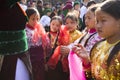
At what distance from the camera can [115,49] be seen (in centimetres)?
224

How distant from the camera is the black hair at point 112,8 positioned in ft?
7.57

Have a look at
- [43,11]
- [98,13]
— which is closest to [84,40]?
[98,13]

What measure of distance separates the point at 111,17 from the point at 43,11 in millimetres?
8196

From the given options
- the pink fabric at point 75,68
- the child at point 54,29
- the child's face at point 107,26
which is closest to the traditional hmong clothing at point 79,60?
the pink fabric at point 75,68

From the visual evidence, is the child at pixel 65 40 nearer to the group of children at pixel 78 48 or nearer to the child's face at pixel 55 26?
the group of children at pixel 78 48

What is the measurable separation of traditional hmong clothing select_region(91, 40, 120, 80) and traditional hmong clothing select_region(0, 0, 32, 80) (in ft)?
2.10

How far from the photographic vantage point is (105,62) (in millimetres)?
2285

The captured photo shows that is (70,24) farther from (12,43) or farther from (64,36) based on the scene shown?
(12,43)

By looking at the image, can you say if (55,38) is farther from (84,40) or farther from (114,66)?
(114,66)

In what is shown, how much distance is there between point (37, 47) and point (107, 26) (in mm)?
2732

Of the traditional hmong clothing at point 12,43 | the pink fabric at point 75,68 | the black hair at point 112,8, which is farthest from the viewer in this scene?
the pink fabric at point 75,68

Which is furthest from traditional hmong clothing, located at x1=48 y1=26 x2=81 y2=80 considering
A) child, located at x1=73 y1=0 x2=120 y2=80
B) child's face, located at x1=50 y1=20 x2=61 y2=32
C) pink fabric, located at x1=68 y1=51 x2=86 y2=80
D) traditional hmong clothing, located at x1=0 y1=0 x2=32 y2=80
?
child, located at x1=73 y1=0 x2=120 y2=80

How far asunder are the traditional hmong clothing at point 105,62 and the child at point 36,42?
234 centimetres

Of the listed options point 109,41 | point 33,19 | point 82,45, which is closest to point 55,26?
point 33,19
